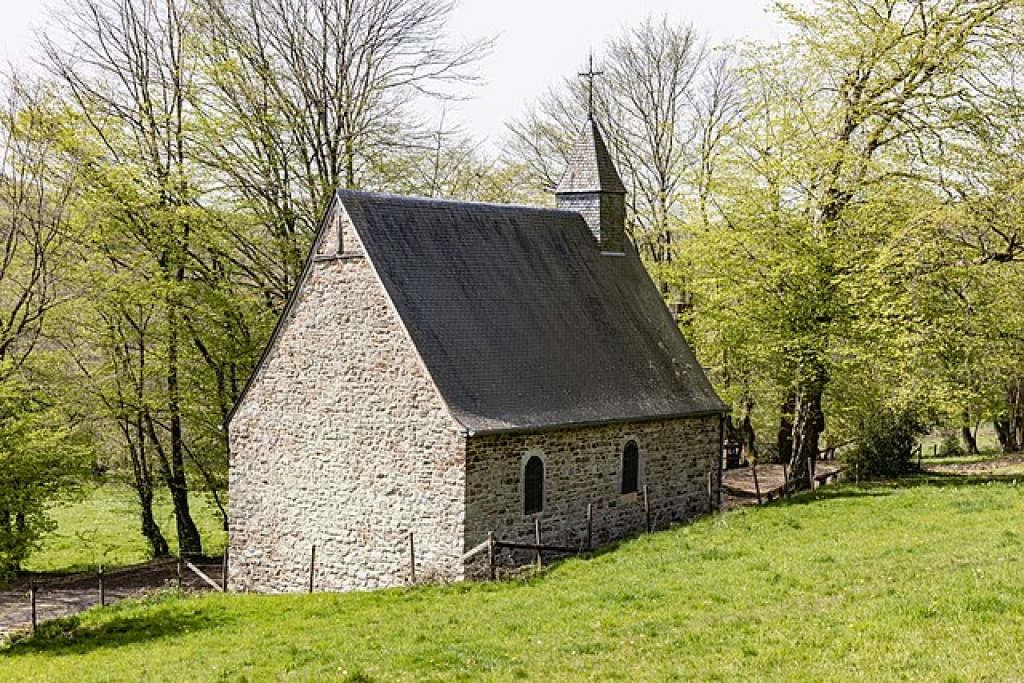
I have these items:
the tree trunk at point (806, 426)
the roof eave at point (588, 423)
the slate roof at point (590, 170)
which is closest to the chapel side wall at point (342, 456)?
the roof eave at point (588, 423)

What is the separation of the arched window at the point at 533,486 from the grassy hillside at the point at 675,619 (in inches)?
69.7

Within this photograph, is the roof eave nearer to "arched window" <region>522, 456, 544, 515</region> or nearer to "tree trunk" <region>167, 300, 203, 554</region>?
"arched window" <region>522, 456, 544, 515</region>

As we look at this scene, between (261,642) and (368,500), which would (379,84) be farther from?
(261,642)

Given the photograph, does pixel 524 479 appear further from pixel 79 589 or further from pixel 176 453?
pixel 176 453

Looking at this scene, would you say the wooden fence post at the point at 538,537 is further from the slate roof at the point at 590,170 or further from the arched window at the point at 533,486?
the slate roof at the point at 590,170

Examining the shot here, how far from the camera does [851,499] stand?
74.3 ft

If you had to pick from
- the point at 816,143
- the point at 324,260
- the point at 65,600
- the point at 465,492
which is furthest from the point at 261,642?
the point at 816,143

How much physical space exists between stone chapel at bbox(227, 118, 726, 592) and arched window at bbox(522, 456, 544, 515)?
39 millimetres

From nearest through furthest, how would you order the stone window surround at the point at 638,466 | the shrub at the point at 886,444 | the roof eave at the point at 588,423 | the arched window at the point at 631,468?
the roof eave at the point at 588,423
the stone window surround at the point at 638,466
the arched window at the point at 631,468
the shrub at the point at 886,444

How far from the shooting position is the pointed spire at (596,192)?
26297 mm

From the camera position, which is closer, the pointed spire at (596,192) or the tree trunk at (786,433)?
the pointed spire at (596,192)

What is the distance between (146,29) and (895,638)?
25.9 m

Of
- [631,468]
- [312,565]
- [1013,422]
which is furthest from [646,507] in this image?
[1013,422]

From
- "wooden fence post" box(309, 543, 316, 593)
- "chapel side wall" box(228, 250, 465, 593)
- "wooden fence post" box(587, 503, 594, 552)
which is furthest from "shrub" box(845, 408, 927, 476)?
"wooden fence post" box(309, 543, 316, 593)
